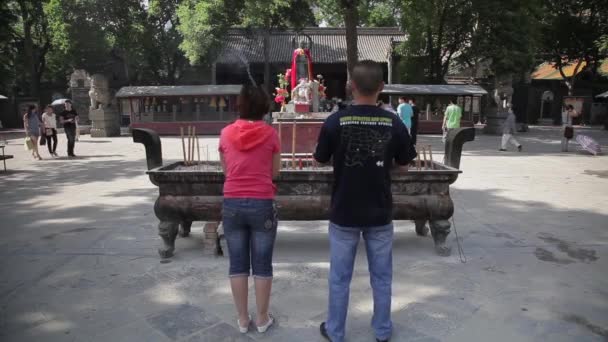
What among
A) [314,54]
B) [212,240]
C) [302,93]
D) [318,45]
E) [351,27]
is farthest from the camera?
[318,45]

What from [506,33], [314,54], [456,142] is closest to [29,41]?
[314,54]

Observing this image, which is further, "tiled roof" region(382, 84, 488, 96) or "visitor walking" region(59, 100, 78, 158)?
"tiled roof" region(382, 84, 488, 96)

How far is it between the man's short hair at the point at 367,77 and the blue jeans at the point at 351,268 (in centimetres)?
80

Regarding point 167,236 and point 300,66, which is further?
point 300,66

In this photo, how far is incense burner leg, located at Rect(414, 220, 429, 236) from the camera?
498 centimetres

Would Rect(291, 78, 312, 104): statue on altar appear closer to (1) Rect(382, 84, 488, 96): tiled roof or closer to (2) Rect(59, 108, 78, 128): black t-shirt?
(2) Rect(59, 108, 78, 128): black t-shirt

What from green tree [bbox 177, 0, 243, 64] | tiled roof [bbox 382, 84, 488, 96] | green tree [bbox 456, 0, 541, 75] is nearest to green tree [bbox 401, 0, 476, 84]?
green tree [bbox 456, 0, 541, 75]

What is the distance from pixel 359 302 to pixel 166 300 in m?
1.47

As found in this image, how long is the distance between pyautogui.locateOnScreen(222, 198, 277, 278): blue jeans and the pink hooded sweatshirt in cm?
6

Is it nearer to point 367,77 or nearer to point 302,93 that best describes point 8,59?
point 302,93

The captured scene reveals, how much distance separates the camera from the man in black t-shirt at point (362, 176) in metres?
2.53

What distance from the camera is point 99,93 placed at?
67.3 ft

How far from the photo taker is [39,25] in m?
25.4

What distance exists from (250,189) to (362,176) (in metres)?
0.67
